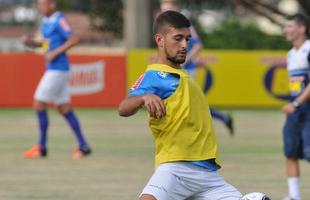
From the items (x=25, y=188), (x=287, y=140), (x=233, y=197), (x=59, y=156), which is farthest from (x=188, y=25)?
(x=59, y=156)

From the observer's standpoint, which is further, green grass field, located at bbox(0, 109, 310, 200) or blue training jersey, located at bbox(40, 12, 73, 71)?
blue training jersey, located at bbox(40, 12, 73, 71)

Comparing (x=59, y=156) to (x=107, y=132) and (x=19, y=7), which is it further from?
(x=19, y=7)

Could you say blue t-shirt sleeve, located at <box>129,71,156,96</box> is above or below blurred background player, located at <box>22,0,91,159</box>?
above

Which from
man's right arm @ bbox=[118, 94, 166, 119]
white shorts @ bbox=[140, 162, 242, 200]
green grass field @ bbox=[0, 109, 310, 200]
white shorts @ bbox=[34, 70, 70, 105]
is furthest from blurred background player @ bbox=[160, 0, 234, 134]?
man's right arm @ bbox=[118, 94, 166, 119]

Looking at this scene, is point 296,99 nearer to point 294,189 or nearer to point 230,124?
point 294,189

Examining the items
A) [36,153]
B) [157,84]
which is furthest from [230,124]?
[157,84]

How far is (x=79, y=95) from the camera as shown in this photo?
21891mm

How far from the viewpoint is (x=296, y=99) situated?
9953mm

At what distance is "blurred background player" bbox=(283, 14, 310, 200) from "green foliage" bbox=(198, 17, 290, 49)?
755 inches

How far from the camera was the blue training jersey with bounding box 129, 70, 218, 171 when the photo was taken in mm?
6895

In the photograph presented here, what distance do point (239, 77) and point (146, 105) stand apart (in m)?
15.9

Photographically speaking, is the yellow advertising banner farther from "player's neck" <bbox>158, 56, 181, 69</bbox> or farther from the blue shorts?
"player's neck" <bbox>158, 56, 181, 69</bbox>

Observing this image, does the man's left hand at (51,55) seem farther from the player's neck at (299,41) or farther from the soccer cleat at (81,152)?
the player's neck at (299,41)

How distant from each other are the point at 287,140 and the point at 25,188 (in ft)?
8.89
